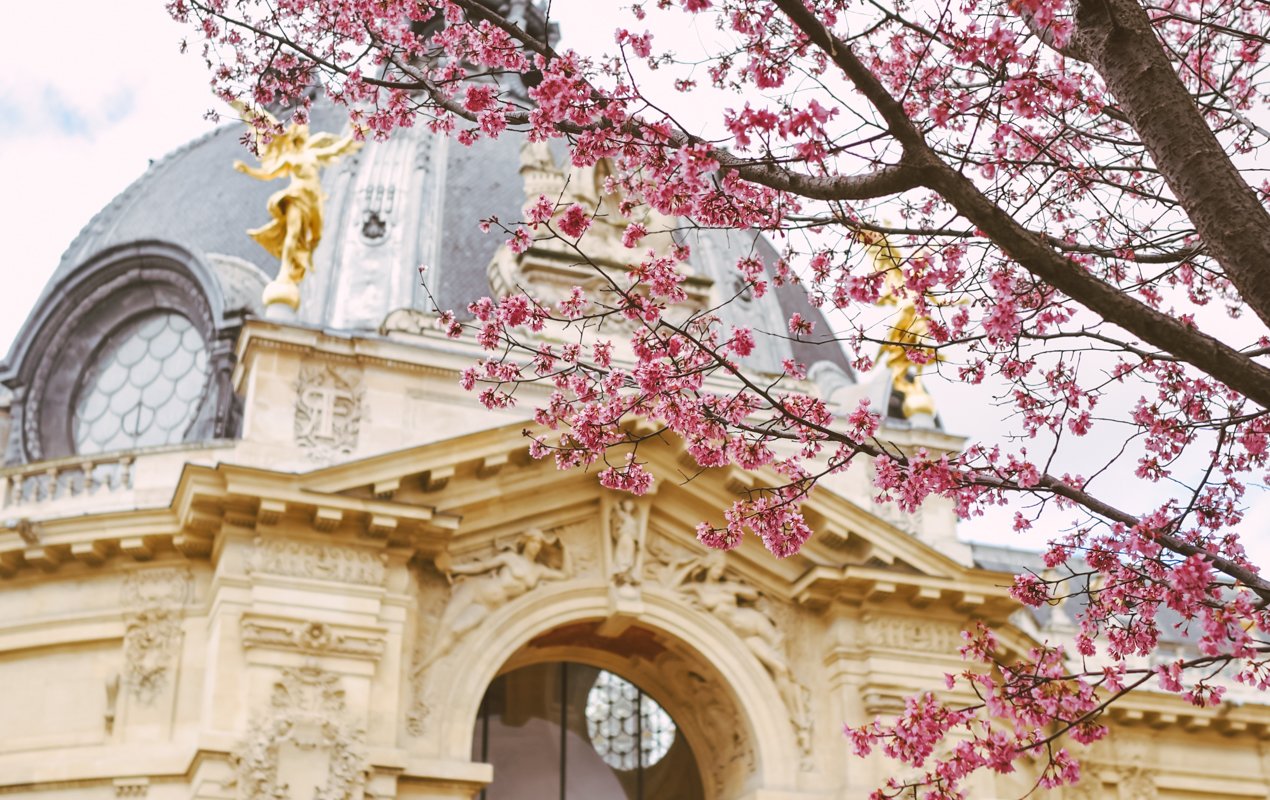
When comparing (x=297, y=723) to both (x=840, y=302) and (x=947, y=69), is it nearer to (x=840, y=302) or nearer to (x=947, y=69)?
(x=840, y=302)

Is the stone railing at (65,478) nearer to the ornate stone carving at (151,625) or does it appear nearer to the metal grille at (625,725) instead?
the ornate stone carving at (151,625)

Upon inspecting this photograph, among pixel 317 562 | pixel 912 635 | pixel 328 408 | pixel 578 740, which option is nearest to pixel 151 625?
pixel 317 562

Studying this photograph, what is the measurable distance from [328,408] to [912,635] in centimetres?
763

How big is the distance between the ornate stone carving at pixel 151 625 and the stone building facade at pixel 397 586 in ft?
0.09

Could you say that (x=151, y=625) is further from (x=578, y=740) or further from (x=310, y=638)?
(x=578, y=740)

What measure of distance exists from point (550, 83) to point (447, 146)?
18.3 m

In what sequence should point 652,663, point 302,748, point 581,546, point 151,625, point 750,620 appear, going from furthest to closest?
point 652,663, point 750,620, point 581,546, point 151,625, point 302,748

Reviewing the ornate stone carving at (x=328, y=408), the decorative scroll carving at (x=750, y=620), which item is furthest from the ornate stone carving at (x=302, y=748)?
the decorative scroll carving at (x=750, y=620)

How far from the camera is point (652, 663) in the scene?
2016cm

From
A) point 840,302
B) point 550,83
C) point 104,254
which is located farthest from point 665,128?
point 104,254

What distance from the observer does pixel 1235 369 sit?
22.7 ft

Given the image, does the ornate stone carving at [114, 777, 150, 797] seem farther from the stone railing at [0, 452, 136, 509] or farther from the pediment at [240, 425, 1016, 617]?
the pediment at [240, 425, 1016, 617]

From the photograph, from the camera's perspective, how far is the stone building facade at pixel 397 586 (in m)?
16.6

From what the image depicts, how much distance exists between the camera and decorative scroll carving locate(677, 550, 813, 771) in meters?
19.0
